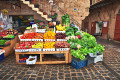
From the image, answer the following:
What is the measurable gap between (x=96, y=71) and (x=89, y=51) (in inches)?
41.1

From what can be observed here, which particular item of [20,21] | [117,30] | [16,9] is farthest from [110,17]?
[20,21]

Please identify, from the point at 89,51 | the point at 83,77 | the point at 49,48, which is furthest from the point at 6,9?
the point at 83,77

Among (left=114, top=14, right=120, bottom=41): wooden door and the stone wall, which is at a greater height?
the stone wall

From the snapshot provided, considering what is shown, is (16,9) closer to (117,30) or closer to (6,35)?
(6,35)

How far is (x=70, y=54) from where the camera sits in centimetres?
494

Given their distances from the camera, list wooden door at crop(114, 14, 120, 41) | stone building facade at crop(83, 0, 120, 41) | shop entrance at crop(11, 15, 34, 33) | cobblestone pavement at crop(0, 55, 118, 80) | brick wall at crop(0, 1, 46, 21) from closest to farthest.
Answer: cobblestone pavement at crop(0, 55, 118, 80), brick wall at crop(0, 1, 46, 21), wooden door at crop(114, 14, 120, 41), stone building facade at crop(83, 0, 120, 41), shop entrance at crop(11, 15, 34, 33)

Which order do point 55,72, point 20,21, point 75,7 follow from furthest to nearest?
point 20,21 → point 75,7 → point 55,72

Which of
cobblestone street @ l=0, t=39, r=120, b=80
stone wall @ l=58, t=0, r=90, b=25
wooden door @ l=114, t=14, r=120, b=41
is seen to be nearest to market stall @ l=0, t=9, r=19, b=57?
cobblestone street @ l=0, t=39, r=120, b=80

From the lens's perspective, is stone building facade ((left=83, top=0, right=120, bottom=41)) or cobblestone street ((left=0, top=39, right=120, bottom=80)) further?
stone building facade ((left=83, top=0, right=120, bottom=41))

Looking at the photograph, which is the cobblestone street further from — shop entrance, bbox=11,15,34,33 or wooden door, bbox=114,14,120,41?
shop entrance, bbox=11,15,34,33

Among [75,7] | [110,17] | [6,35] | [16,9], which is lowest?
[6,35]

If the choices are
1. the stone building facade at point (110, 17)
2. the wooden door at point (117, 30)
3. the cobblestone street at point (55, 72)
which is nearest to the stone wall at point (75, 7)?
the stone building facade at point (110, 17)

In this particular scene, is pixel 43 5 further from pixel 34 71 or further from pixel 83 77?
pixel 83 77

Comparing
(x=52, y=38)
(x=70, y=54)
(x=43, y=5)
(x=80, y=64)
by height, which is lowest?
(x=80, y=64)
